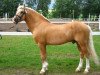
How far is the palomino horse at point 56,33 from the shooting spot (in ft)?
29.7

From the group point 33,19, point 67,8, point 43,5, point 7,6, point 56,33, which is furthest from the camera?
point 43,5

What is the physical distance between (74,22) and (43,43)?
1.17 m

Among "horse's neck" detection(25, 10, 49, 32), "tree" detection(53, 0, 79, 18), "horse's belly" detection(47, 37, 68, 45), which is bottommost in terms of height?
"tree" detection(53, 0, 79, 18)

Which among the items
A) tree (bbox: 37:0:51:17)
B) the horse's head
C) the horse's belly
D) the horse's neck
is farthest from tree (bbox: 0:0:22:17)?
the horse's belly

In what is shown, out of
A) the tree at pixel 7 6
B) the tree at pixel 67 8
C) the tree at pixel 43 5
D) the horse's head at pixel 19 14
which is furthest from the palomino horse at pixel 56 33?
the tree at pixel 43 5

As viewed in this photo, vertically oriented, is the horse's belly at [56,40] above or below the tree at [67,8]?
above

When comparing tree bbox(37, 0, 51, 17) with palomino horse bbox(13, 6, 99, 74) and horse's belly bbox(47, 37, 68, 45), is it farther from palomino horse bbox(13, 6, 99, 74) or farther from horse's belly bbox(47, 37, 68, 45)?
horse's belly bbox(47, 37, 68, 45)

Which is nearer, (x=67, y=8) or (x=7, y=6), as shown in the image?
(x=7, y=6)

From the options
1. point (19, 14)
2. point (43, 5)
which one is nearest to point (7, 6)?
point (43, 5)

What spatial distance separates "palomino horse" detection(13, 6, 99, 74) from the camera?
29.7ft

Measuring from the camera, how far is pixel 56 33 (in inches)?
362

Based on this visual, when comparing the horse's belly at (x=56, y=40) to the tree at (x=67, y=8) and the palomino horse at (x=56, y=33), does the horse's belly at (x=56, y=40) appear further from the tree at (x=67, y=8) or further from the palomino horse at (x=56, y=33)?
the tree at (x=67, y=8)

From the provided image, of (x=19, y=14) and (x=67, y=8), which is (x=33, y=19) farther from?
(x=67, y=8)

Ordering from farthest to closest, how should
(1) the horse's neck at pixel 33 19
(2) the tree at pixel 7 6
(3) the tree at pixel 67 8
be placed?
(3) the tree at pixel 67 8 → (2) the tree at pixel 7 6 → (1) the horse's neck at pixel 33 19
